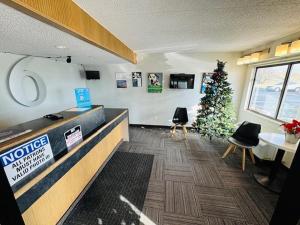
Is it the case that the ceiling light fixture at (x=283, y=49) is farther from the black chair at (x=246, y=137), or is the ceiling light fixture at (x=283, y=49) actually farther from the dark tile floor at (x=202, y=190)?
the dark tile floor at (x=202, y=190)

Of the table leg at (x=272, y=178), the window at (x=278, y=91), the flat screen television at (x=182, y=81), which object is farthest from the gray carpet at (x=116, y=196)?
the window at (x=278, y=91)

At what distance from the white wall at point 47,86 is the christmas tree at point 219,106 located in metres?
3.82

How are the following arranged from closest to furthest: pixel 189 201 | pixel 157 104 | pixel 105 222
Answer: pixel 105 222 → pixel 189 201 → pixel 157 104

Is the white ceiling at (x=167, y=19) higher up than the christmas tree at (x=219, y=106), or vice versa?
the white ceiling at (x=167, y=19)

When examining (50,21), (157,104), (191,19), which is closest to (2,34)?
(50,21)

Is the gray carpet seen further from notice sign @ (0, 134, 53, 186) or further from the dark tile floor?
notice sign @ (0, 134, 53, 186)

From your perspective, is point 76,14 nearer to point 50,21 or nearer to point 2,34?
point 50,21

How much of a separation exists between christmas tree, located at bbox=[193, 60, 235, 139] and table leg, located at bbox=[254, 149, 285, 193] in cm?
123

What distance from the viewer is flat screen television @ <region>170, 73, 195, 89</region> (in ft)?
13.7

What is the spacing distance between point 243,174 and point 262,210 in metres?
0.73

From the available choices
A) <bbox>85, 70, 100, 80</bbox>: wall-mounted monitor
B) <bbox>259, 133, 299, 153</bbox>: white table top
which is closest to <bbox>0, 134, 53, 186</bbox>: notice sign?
<bbox>259, 133, 299, 153</bbox>: white table top

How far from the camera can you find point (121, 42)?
271cm

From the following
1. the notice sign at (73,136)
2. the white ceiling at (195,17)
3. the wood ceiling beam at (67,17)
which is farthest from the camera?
the notice sign at (73,136)

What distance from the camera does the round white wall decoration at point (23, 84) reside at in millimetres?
2539
